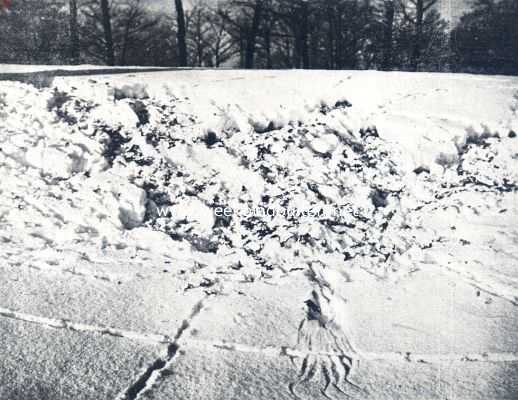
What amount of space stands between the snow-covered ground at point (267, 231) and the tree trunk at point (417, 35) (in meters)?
8.55

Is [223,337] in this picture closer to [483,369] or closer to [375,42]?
[483,369]

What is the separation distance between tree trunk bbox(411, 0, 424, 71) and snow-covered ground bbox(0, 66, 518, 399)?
855 centimetres

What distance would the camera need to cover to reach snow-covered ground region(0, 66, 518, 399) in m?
3.97

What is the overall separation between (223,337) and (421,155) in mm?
4027

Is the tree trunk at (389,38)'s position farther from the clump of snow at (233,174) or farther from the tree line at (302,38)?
the clump of snow at (233,174)

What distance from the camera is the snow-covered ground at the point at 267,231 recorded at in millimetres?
3969

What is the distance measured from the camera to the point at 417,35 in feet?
55.1

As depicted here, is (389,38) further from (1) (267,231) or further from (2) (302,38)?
(1) (267,231)

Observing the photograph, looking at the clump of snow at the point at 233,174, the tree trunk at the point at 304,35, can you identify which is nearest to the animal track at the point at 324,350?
the clump of snow at the point at 233,174

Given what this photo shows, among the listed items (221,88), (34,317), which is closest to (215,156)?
(221,88)

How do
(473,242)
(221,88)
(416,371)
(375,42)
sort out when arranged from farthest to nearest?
1. (375,42)
2. (221,88)
3. (473,242)
4. (416,371)

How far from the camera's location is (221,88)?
26.7ft

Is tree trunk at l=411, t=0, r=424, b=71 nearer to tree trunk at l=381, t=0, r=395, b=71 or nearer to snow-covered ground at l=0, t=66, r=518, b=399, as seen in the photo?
tree trunk at l=381, t=0, r=395, b=71

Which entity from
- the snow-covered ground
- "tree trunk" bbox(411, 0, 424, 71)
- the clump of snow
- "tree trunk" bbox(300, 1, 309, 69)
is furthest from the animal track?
"tree trunk" bbox(411, 0, 424, 71)
